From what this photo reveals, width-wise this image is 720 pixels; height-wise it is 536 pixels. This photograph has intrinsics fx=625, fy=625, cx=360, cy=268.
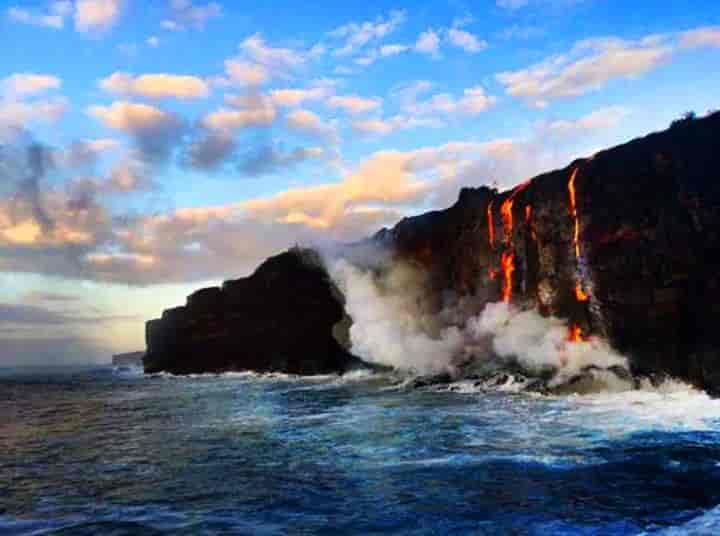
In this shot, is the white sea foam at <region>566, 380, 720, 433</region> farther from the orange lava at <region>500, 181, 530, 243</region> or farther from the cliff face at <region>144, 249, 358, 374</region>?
the cliff face at <region>144, 249, 358, 374</region>

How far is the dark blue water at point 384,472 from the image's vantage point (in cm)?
1166

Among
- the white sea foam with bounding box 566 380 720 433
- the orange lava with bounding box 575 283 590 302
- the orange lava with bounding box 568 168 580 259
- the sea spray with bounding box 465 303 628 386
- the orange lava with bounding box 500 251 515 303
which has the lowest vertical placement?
the white sea foam with bounding box 566 380 720 433

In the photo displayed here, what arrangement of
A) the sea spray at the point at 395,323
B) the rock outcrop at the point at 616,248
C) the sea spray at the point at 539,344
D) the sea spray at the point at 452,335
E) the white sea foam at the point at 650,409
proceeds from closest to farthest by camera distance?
the white sea foam at the point at 650,409, the rock outcrop at the point at 616,248, the sea spray at the point at 539,344, the sea spray at the point at 452,335, the sea spray at the point at 395,323

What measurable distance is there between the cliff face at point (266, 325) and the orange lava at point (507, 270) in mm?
29751

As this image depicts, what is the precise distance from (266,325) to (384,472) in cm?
7435

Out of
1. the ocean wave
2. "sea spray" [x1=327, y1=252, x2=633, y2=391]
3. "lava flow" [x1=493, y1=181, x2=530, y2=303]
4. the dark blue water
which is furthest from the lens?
"lava flow" [x1=493, y1=181, x2=530, y2=303]

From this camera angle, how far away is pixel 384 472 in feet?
51.5

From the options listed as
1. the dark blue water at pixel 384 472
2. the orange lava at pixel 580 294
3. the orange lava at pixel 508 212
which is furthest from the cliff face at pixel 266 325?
the dark blue water at pixel 384 472

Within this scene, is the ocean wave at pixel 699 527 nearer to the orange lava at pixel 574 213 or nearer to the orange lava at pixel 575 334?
the orange lava at pixel 575 334

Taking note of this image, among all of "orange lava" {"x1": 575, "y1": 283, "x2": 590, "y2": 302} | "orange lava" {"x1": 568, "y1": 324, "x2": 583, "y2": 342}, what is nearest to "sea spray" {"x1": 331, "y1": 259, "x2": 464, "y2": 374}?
"orange lava" {"x1": 568, "y1": 324, "x2": 583, "y2": 342}

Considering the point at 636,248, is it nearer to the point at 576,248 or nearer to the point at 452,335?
the point at 576,248

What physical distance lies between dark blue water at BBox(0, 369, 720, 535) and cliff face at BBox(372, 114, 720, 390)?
4726 millimetres

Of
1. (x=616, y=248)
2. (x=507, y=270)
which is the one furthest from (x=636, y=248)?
(x=507, y=270)

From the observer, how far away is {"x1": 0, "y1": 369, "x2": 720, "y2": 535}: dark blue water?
11656 mm
